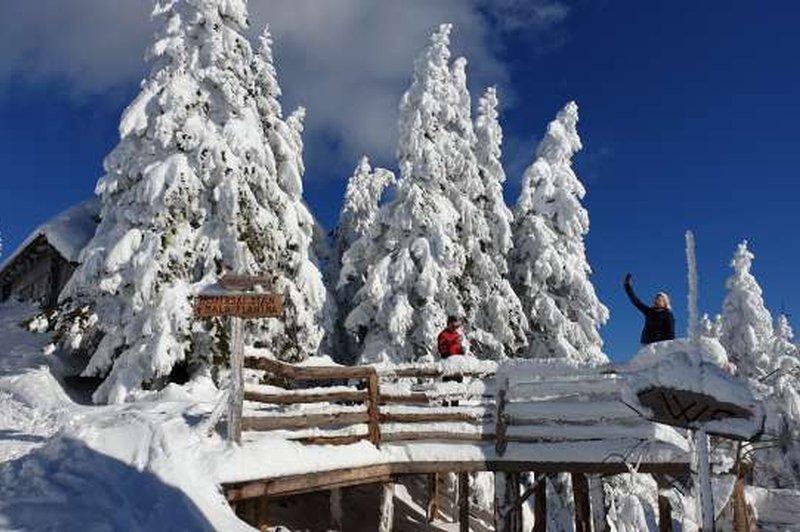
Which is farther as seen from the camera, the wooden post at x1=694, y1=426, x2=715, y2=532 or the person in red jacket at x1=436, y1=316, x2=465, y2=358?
the person in red jacket at x1=436, y1=316, x2=465, y2=358

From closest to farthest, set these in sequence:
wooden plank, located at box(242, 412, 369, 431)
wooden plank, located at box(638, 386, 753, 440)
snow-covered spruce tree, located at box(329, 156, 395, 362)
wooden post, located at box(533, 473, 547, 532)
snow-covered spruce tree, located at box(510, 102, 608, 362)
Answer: wooden plank, located at box(638, 386, 753, 440), wooden plank, located at box(242, 412, 369, 431), wooden post, located at box(533, 473, 547, 532), snow-covered spruce tree, located at box(510, 102, 608, 362), snow-covered spruce tree, located at box(329, 156, 395, 362)

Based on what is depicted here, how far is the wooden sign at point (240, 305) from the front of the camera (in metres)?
9.41

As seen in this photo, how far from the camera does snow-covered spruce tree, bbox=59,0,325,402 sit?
1786 centimetres

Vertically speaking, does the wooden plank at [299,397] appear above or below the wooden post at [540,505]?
above

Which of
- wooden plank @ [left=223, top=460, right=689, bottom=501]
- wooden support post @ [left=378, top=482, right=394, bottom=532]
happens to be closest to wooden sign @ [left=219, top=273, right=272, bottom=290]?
wooden plank @ [left=223, top=460, right=689, bottom=501]

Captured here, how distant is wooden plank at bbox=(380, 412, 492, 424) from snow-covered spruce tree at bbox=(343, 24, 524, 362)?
31.2 feet

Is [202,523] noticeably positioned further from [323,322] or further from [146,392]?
[323,322]

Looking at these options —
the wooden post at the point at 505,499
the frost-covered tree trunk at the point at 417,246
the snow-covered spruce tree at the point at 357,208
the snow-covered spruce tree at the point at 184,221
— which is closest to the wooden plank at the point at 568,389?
the wooden post at the point at 505,499

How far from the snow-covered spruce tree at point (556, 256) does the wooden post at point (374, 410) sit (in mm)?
14145

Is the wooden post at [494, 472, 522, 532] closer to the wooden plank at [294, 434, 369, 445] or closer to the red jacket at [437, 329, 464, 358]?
the wooden plank at [294, 434, 369, 445]

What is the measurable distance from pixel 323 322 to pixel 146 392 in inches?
295

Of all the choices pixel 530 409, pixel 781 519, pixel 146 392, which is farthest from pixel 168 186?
pixel 781 519

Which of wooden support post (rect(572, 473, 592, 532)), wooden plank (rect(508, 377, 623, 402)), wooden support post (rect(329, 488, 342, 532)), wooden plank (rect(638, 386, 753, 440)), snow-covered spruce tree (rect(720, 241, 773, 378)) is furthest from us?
snow-covered spruce tree (rect(720, 241, 773, 378))

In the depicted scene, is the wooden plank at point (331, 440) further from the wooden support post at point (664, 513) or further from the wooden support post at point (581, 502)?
the wooden support post at point (664, 513)
